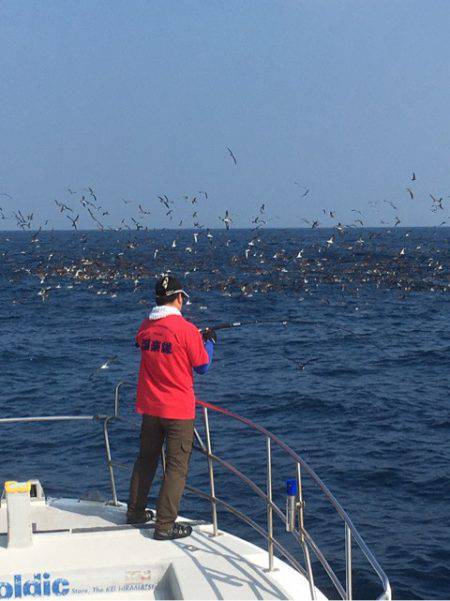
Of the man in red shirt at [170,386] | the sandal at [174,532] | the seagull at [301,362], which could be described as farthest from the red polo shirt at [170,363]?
the seagull at [301,362]

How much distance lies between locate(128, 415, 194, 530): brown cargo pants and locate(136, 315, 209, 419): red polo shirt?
3.1 inches

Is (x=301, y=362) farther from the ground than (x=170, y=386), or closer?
closer

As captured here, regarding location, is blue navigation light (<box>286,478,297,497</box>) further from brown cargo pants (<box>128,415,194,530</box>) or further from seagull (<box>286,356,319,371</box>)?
seagull (<box>286,356,319,371</box>)

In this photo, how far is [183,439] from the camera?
6.21m

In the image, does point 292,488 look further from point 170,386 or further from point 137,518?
point 137,518

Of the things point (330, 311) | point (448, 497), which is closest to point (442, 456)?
point (448, 497)

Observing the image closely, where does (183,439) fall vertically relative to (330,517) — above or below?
above

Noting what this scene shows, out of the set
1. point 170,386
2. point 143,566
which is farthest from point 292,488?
point 170,386

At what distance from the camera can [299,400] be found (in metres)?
19.3

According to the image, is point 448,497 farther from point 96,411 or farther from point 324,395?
point 96,411

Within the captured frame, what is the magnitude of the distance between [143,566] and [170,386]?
121 cm

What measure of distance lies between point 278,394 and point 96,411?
4.10 metres

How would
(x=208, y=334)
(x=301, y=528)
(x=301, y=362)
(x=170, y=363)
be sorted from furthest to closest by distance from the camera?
(x=301, y=362)
(x=208, y=334)
(x=170, y=363)
(x=301, y=528)

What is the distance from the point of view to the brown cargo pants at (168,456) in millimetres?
6137
